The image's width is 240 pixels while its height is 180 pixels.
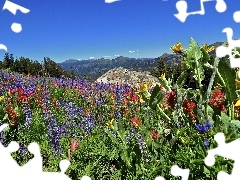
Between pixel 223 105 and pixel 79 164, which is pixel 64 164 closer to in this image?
pixel 223 105

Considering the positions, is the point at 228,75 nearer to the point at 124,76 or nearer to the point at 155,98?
the point at 155,98

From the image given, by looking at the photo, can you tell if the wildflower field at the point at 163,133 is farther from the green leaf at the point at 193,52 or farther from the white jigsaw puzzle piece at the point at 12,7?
the white jigsaw puzzle piece at the point at 12,7

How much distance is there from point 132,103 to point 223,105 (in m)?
3.50

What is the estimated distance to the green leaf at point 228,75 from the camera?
1.66m

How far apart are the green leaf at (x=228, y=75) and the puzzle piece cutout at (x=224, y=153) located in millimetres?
699

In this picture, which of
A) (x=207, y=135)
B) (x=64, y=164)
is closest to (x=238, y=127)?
(x=207, y=135)

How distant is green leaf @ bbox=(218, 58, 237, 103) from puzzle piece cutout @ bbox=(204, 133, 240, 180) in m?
0.70

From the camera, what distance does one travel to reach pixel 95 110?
5406mm

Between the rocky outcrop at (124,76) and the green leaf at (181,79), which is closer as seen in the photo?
the green leaf at (181,79)

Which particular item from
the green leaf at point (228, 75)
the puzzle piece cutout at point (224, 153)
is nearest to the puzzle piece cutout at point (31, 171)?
the puzzle piece cutout at point (224, 153)

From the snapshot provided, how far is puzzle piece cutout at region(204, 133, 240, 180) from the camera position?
3.11 ft

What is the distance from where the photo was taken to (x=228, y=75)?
1.68 m

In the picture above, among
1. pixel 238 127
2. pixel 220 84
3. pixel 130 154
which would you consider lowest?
pixel 130 154

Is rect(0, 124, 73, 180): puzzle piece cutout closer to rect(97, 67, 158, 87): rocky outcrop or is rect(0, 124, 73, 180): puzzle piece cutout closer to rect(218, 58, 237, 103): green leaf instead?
rect(218, 58, 237, 103): green leaf
